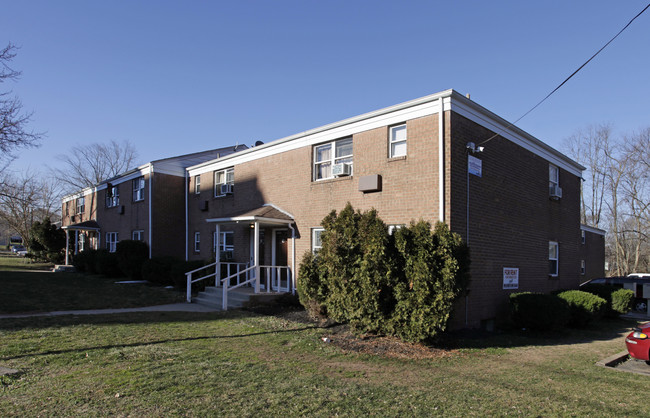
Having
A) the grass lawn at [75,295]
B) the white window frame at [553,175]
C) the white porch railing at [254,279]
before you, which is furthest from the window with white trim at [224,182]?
the white window frame at [553,175]

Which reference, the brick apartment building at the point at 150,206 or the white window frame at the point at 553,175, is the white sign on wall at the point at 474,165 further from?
the brick apartment building at the point at 150,206

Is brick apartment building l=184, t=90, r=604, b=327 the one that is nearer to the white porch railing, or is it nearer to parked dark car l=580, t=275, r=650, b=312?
the white porch railing

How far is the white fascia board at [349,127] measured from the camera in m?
10.6

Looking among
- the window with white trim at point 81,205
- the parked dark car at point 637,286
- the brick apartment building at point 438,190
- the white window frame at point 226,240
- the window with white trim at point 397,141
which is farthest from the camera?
the window with white trim at point 81,205

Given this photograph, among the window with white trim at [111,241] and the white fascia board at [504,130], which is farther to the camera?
the window with white trim at [111,241]

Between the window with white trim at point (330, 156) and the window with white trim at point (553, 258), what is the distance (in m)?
7.80

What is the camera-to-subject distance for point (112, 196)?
1022 inches

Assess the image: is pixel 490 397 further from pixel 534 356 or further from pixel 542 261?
pixel 542 261

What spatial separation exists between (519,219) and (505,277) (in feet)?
6.52

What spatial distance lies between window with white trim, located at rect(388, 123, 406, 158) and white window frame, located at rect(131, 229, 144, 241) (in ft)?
52.0

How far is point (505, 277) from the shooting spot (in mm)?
11781

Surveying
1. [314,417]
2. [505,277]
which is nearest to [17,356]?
[314,417]

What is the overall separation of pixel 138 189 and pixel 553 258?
65.1 ft

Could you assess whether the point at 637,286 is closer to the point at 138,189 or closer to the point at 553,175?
the point at 553,175
